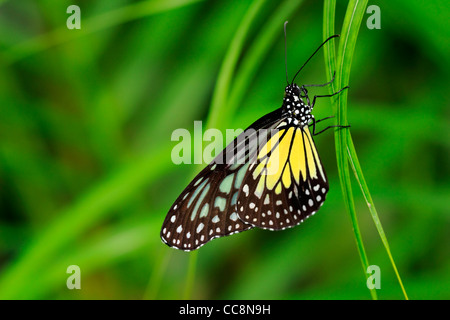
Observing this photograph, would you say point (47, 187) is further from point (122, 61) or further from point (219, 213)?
point (219, 213)

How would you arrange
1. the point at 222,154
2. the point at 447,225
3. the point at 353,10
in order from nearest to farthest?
the point at 353,10, the point at 222,154, the point at 447,225

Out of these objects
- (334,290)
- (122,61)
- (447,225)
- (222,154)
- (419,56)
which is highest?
(122,61)

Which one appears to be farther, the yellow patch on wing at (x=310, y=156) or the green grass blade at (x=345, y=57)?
the yellow patch on wing at (x=310, y=156)

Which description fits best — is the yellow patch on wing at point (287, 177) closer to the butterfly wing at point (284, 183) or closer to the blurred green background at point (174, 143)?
the butterfly wing at point (284, 183)

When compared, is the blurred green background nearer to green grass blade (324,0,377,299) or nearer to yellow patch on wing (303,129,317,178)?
yellow patch on wing (303,129,317,178)

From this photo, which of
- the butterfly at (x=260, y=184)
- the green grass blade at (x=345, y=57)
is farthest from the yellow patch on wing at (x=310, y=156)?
the green grass blade at (x=345, y=57)

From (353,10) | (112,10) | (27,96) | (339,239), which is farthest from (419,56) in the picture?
(27,96)
